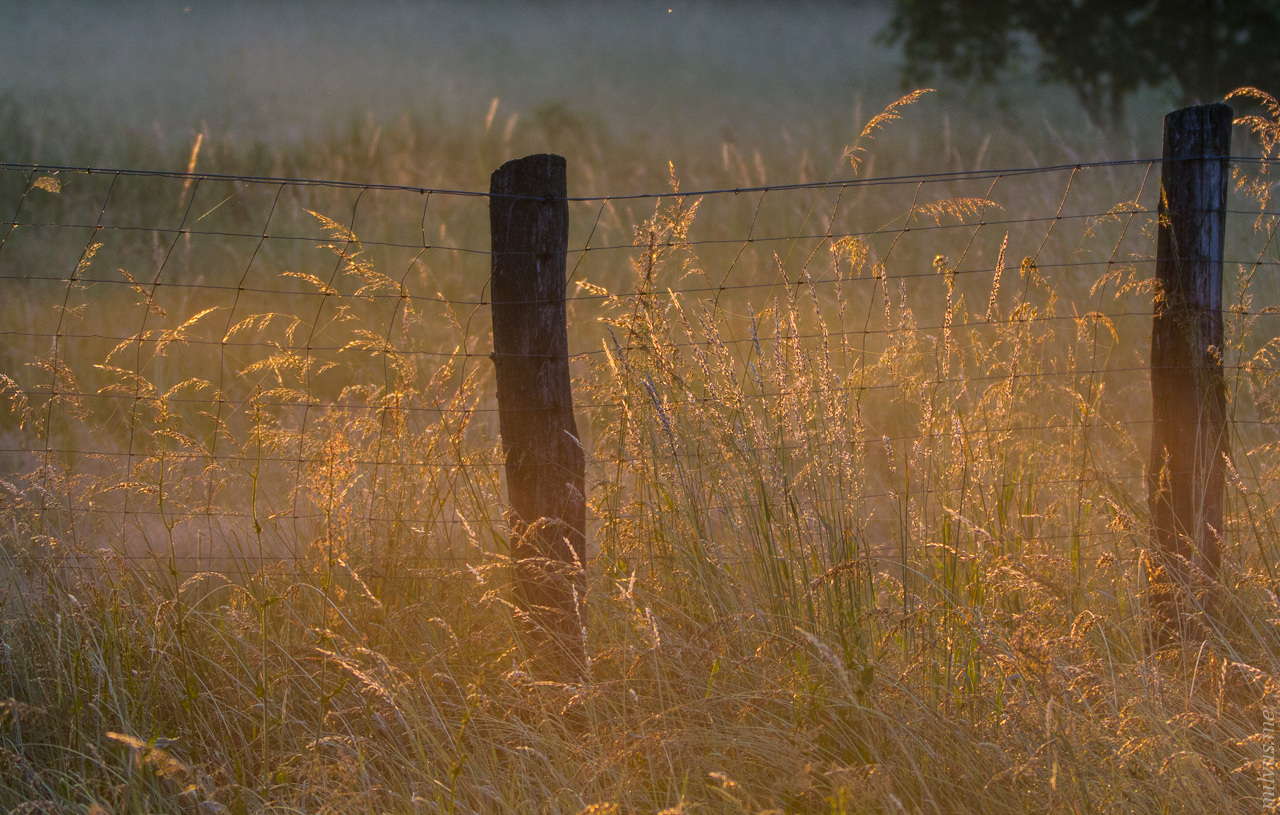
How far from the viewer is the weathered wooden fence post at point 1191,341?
3059 millimetres

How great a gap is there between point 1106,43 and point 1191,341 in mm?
15674

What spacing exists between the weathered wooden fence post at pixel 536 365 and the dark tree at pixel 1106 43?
15.7m

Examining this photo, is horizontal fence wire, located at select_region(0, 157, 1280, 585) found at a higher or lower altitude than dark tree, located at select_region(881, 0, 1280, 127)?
lower

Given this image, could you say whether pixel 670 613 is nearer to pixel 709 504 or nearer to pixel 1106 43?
pixel 709 504

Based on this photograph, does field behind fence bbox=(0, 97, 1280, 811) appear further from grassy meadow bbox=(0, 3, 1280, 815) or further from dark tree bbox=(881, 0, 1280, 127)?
dark tree bbox=(881, 0, 1280, 127)

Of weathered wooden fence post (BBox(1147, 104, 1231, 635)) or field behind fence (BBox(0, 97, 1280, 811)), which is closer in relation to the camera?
field behind fence (BBox(0, 97, 1280, 811))

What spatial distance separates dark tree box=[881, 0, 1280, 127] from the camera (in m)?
15.5

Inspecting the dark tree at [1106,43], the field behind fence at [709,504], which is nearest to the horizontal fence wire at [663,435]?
the field behind fence at [709,504]

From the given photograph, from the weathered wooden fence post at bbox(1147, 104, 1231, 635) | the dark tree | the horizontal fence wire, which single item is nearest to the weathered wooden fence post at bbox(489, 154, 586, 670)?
the horizontal fence wire

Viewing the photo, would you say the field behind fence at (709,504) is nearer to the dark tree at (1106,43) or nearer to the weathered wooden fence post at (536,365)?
the weathered wooden fence post at (536,365)

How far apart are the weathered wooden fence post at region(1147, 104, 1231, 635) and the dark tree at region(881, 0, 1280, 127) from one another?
14233 millimetres

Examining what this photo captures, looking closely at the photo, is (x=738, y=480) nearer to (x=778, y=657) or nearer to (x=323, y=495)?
(x=778, y=657)

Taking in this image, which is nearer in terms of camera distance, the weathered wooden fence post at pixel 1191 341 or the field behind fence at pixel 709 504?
the field behind fence at pixel 709 504

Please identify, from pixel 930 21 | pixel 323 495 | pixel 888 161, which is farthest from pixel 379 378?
pixel 930 21
